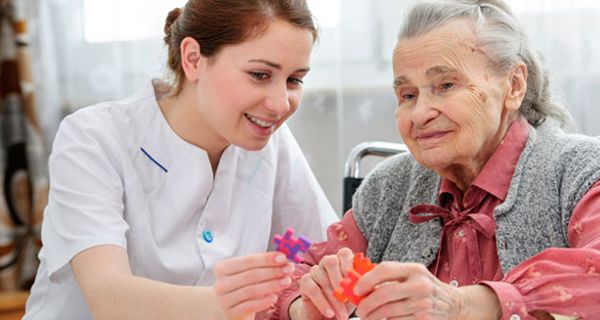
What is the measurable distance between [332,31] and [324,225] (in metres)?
0.96

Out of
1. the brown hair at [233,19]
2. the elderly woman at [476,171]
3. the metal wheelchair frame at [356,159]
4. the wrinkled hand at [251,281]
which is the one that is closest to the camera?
Answer: the wrinkled hand at [251,281]

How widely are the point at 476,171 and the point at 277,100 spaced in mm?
423

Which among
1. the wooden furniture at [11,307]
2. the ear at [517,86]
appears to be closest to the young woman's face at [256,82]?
the ear at [517,86]

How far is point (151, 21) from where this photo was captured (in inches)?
120

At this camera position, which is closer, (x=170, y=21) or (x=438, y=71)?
(x=438, y=71)

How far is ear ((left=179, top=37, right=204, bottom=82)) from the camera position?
1671mm

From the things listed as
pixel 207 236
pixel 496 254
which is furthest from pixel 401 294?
pixel 207 236

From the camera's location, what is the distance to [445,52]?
1350mm

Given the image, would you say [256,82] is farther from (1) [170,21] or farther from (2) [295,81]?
(1) [170,21]

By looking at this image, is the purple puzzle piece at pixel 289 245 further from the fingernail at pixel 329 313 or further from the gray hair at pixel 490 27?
the gray hair at pixel 490 27

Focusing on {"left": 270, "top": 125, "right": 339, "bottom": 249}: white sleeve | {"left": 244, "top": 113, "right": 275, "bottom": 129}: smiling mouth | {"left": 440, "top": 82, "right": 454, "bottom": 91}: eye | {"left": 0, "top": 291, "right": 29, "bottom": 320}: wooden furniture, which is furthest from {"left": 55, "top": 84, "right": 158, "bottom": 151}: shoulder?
{"left": 0, "top": 291, "right": 29, "bottom": 320}: wooden furniture

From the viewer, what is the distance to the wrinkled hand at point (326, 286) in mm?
1225

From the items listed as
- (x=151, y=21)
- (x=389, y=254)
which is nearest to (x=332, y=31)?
(x=151, y=21)

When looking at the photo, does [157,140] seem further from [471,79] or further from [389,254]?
[471,79]
